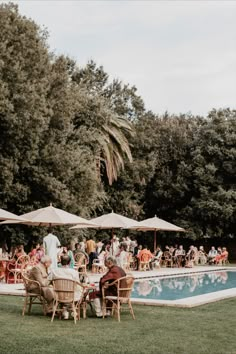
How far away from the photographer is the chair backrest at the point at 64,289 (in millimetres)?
9977

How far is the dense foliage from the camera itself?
22406 millimetres

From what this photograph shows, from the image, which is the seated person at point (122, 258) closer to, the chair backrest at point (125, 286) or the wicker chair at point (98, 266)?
the wicker chair at point (98, 266)

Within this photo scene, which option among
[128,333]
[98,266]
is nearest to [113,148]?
[98,266]

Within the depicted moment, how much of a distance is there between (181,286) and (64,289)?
985 centimetres

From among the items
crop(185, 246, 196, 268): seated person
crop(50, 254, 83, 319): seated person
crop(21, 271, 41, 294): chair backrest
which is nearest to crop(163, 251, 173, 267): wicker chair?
crop(185, 246, 196, 268): seated person

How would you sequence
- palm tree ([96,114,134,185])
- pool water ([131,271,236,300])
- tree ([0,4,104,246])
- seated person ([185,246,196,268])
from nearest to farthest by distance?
pool water ([131,271,236,300]) → tree ([0,4,104,246]) → seated person ([185,246,196,268]) → palm tree ([96,114,134,185])

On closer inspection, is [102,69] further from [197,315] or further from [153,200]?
[197,315]

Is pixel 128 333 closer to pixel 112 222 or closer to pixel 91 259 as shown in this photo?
pixel 112 222

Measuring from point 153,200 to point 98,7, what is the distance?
19374 millimetres

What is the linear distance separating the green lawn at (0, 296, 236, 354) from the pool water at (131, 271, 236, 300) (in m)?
4.53

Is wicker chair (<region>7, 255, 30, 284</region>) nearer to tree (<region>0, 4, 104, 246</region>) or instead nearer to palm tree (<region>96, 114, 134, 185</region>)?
tree (<region>0, 4, 104, 246</region>)

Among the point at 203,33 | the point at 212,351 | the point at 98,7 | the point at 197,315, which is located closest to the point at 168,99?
the point at 203,33

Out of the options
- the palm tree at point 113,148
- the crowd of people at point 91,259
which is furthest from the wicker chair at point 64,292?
the palm tree at point 113,148

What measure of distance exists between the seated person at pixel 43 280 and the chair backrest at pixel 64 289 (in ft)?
1.20
